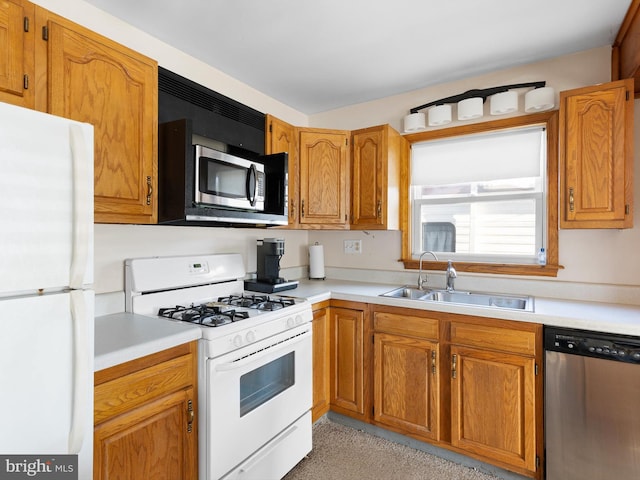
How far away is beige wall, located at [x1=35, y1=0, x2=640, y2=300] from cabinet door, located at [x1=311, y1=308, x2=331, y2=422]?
0.69 metres

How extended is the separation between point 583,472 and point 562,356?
56cm

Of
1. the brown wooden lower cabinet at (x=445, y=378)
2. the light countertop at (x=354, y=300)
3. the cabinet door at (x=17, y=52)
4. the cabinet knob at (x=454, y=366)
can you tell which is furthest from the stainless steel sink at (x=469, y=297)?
the cabinet door at (x=17, y=52)

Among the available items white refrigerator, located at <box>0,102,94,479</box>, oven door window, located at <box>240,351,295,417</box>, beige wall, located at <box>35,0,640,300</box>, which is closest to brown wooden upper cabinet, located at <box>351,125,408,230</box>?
beige wall, located at <box>35,0,640,300</box>

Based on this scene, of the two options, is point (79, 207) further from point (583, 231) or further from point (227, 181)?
point (583, 231)

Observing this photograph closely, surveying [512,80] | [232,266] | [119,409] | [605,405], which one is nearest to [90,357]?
[119,409]

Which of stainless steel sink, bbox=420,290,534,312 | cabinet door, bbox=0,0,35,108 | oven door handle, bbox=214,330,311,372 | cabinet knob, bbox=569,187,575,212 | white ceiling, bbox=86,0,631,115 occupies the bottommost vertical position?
oven door handle, bbox=214,330,311,372

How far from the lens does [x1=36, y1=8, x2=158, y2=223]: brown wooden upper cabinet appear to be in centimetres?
128

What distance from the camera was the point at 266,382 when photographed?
1.80 meters

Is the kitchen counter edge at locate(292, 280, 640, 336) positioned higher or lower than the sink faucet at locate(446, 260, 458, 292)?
lower

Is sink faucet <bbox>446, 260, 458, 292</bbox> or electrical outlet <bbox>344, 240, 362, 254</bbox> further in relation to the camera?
electrical outlet <bbox>344, 240, 362, 254</bbox>

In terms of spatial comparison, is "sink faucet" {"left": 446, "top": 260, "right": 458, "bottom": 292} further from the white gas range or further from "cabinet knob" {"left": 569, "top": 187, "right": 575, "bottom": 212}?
the white gas range

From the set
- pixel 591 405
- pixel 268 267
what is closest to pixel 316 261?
pixel 268 267

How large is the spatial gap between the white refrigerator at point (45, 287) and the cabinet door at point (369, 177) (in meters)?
1.88

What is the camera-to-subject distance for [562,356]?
167cm
